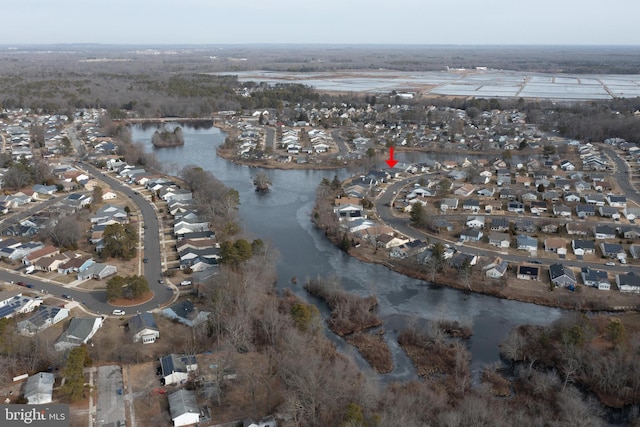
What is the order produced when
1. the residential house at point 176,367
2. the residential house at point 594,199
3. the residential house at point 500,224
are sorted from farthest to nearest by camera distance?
the residential house at point 594,199, the residential house at point 500,224, the residential house at point 176,367

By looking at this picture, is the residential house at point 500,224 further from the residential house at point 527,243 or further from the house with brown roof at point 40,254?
the house with brown roof at point 40,254

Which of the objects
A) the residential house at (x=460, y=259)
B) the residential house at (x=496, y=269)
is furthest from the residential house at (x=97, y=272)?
the residential house at (x=496, y=269)

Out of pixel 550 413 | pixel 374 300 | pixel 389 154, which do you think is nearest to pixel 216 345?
pixel 374 300

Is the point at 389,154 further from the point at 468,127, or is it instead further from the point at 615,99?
the point at 615,99

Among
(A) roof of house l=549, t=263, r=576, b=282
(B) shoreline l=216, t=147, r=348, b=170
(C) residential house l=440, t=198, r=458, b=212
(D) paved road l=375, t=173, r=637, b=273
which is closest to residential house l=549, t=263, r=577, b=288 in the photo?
(A) roof of house l=549, t=263, r=576, b=282

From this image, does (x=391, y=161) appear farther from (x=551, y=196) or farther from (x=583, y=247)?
(x=583, y=247)
